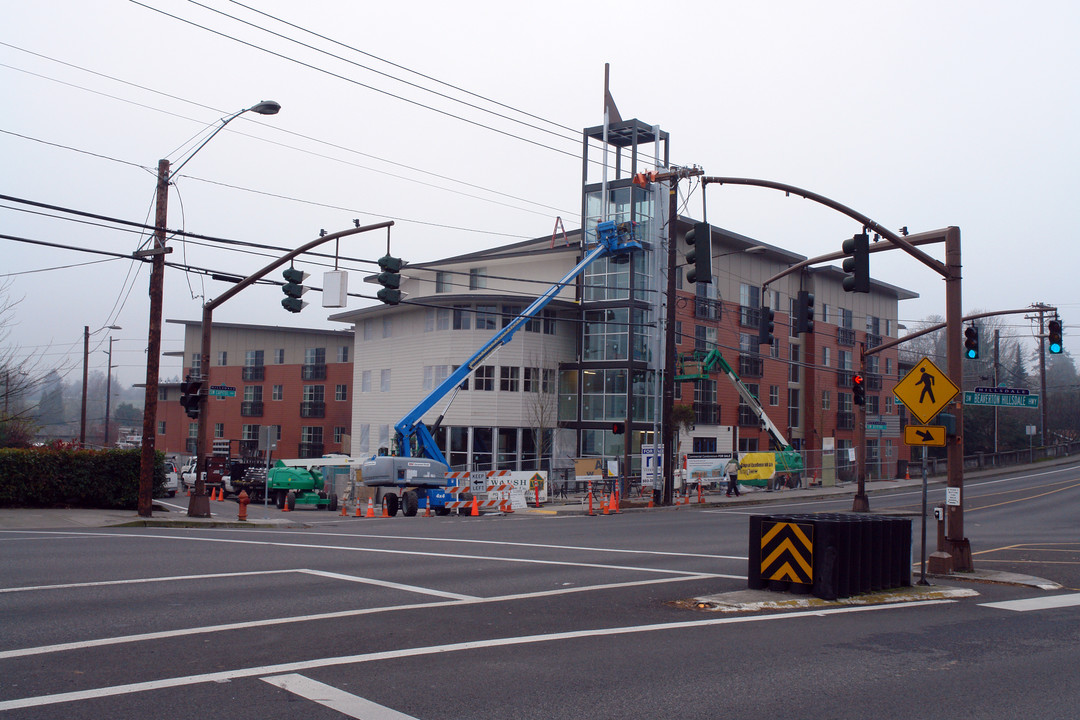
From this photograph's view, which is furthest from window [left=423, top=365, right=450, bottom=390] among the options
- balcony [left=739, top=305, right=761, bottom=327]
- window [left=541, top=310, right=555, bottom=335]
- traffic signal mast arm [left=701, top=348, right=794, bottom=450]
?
balcony [left=739, top=305, right=761, bottom=327]

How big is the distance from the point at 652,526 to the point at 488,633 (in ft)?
52.0

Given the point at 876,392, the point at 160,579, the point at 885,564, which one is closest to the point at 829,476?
the point at 876,392

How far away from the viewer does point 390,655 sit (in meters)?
8.07

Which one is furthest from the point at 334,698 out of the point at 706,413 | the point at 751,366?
the point at 751,366

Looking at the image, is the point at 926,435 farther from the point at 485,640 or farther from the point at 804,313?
the point at 485,640

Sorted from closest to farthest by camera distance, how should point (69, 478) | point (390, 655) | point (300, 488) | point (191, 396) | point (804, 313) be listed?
point (390, 655) < point (804, 313) < point (191, 396) < point (69, 478) < point (300, 488)

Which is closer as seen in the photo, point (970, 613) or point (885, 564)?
point (970, 613)

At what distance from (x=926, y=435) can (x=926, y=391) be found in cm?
67

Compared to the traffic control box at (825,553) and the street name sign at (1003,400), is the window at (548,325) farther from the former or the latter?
the traffic control box at (825,553)

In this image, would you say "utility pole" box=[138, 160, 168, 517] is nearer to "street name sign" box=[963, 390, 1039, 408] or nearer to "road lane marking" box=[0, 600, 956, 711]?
"road lane marking" box=[0, 600, 956, 711]

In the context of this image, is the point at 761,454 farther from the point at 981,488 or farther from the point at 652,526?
the point at 652,526

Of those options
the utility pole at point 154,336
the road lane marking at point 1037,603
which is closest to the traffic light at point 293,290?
the utility pole at point 154,336

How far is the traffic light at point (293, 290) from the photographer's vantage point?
20297 millimetres

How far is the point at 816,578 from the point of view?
37.2ft
